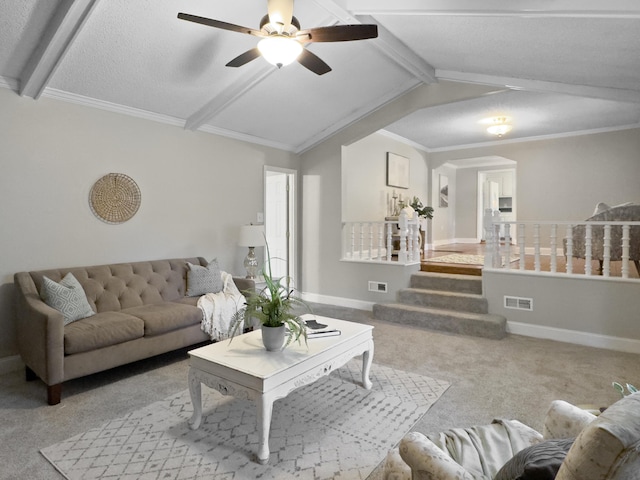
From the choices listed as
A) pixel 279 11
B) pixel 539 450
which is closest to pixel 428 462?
pixel 539 450

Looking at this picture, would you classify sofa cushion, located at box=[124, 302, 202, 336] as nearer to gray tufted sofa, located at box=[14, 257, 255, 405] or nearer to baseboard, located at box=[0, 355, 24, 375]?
gray tufted sofa, located at box=[14, 257, 255, 405]

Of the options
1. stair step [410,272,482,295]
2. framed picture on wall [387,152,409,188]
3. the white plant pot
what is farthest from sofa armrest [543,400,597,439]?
framed picture on wall [387,152,409,188]

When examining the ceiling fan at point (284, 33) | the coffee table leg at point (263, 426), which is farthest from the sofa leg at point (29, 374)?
the ceiling fan at point (284, 33)

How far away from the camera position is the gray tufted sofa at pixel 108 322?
2811mm

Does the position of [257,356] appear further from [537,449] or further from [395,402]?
[537,449]

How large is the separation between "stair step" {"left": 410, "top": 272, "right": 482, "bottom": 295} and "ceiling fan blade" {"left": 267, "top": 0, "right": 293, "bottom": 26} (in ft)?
12.7

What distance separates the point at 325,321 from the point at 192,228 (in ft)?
7.98

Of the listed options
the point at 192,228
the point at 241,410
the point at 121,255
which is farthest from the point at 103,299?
the point at 241,410

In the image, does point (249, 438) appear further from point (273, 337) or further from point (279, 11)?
point (279, 11)

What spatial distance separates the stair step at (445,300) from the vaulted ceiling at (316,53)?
249cm

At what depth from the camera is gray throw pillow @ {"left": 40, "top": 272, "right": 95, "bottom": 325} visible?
3.12 meters

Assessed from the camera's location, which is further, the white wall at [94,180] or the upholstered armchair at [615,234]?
the upholstered armchair at [615,234]

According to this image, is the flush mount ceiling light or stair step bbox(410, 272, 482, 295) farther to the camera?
the flush mount ceiling light

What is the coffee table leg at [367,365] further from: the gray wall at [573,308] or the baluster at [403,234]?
the baluster at [403,234]
